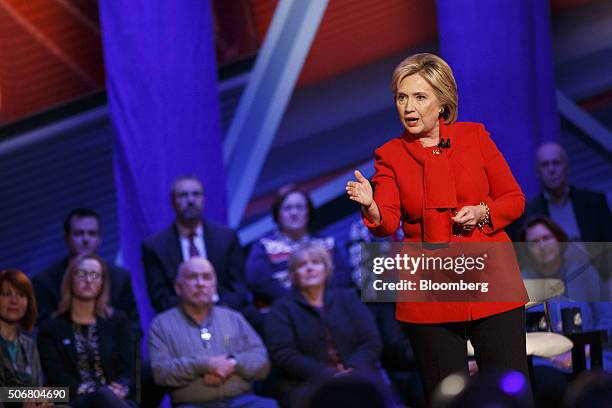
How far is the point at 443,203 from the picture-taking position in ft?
7.88

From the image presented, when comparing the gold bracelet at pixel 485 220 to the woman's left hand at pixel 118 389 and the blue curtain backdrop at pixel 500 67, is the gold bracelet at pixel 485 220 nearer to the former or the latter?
the woman's left hand at pixel 118 389

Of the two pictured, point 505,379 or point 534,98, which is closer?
point 505,379

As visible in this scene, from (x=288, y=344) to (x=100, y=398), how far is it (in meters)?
1.05

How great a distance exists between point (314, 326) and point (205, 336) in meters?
0.52

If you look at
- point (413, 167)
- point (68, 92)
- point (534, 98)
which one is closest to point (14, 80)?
point (68, 92)

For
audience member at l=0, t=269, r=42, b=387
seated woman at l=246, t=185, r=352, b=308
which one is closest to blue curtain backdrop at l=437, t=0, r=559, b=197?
seated woman at l=246, t=185, r=352, b=308

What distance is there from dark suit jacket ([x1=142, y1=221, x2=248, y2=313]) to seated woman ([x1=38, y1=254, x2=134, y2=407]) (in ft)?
1.20

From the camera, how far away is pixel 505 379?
1903 mm

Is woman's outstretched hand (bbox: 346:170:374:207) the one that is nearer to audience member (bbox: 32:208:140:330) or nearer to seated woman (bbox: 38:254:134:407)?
seated woman (bbox: 38:254:134:407)

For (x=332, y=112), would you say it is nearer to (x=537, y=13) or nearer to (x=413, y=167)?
(x=537, y=13)

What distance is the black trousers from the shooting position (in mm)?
2363

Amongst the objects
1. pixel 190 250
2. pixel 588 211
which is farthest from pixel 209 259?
pixel 588 211

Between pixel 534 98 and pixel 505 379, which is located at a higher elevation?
pixel 534 98

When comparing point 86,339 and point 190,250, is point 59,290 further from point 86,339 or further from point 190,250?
point 190,250
